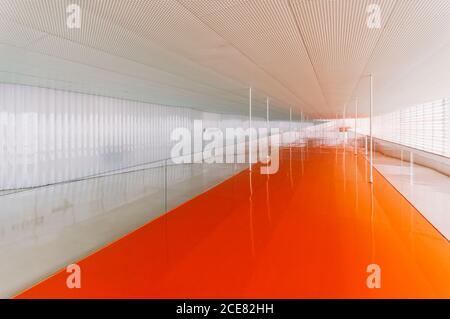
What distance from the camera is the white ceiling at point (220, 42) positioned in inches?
141

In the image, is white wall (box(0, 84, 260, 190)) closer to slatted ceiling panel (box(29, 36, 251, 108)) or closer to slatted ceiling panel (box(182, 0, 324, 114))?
slatted ceiling panel (box(29, 36, 251, 108))

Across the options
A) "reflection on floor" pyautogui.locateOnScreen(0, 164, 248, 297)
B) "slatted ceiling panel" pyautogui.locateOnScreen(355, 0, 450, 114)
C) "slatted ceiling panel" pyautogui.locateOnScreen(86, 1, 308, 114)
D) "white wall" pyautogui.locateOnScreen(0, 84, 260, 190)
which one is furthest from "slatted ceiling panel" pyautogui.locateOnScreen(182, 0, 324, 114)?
"white wall" pyautogui.locateOnScreen(0, 84, 260, 190)

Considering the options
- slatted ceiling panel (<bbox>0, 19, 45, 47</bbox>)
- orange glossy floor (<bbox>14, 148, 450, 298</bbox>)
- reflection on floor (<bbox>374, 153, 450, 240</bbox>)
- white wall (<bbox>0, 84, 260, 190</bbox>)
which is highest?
slatted ceiling panel (<bbox>0, 19, 45, 47</bbox>)

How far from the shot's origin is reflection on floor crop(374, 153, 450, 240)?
480cm

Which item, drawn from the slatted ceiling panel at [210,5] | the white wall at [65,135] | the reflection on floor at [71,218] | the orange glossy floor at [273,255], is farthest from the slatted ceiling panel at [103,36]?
the white wall at [65,135]

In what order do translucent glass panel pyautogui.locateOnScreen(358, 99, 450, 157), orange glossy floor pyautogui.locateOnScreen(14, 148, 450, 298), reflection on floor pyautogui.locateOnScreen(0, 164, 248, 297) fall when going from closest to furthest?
1. orange glossy floor pyautogui.locateOnScreen(14, 148, 450, 298)
2. reflection on floor pyautogui.locateOnScreen(0, 164, 248, 297)
3. translucent glass panel pyautogui.locateOnScreen(358, 99, 450, 157)

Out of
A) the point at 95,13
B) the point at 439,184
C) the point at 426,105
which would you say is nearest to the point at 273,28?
the point at 95,13

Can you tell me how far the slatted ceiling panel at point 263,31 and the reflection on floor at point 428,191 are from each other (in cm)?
365

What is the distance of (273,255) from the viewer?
11.2 ft

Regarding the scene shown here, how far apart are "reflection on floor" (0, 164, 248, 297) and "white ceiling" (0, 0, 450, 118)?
7.39 feet

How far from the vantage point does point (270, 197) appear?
6.39m

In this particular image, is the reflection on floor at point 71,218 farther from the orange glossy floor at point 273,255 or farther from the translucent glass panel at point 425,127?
the translucent glass panel at point 425,127

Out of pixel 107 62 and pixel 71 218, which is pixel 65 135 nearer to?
pixel 107 62
